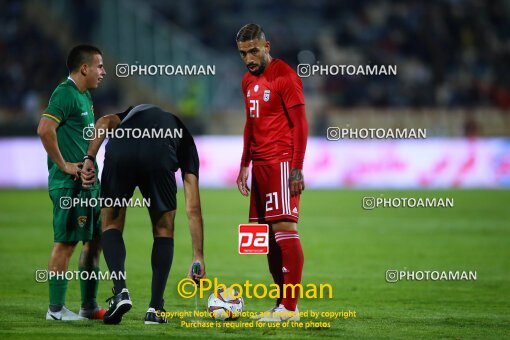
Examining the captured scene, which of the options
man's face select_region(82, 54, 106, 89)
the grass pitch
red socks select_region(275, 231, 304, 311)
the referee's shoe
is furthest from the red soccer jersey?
the referee's shoe

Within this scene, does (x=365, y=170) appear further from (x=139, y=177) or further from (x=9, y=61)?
(x=139, y=177)

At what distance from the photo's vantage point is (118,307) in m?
7.75

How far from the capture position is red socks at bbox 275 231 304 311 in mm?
8188

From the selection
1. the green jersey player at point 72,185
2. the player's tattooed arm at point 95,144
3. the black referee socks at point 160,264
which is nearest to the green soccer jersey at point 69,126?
the green jersey player at point 72,185

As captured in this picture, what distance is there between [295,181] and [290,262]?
2.31ft

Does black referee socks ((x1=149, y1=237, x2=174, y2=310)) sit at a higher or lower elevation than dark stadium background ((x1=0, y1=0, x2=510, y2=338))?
lower

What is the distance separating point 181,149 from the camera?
26.8 ft

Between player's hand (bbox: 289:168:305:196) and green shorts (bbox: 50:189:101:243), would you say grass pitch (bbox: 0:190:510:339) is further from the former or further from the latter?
player's hand (bbox: 289:168:305:196)

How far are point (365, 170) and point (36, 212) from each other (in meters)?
10.1

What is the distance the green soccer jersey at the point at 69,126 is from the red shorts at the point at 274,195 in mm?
1474

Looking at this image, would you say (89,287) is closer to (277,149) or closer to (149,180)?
(149,180)

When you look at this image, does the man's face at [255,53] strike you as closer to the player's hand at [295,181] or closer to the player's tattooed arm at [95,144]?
the player's hand at [295,181]

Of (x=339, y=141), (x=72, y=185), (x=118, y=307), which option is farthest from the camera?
(x=339, y=141)

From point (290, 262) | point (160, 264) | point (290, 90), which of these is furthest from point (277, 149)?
point (160, 264)
